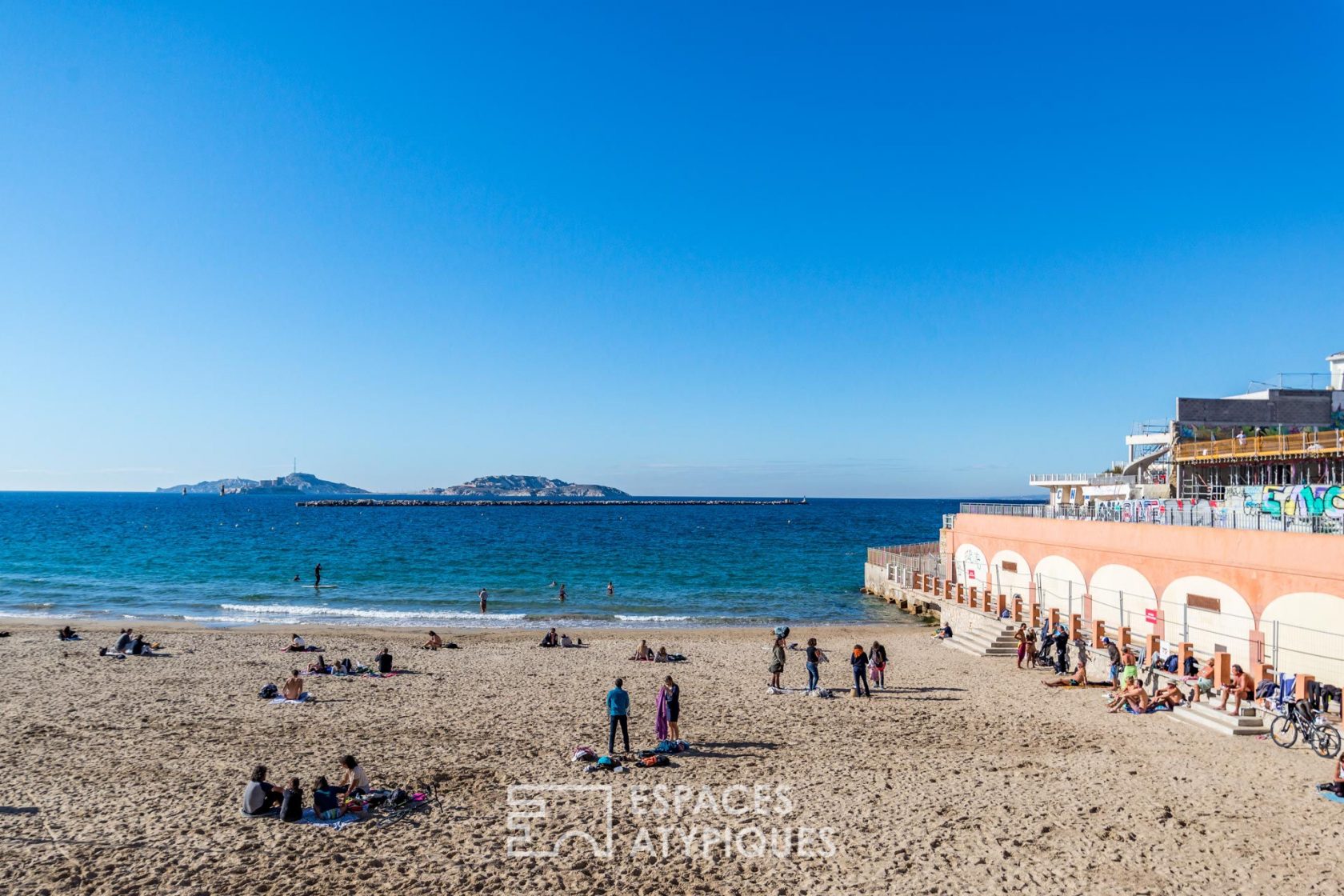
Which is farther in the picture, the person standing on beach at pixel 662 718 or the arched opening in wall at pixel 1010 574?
the arched opening in wall at pixel 1010 574

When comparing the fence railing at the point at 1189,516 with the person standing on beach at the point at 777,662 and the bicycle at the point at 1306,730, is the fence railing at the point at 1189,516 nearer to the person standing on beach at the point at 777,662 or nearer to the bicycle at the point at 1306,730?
the bicycle at the point at 1306,730

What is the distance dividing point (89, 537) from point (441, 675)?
85.1m

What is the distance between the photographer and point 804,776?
13320 millimetres

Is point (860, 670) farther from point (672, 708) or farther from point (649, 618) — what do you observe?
point (649, 618)

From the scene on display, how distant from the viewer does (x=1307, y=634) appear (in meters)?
17.4

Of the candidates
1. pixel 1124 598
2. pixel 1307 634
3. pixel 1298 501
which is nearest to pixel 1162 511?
pixel 1124 598

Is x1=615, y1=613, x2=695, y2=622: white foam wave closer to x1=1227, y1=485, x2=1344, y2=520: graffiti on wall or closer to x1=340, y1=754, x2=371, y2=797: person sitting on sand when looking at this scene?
x1=1227, y1=485, x2=1344, y2=520: graffiti on wall

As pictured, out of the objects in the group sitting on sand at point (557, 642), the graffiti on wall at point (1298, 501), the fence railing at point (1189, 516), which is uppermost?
the graffiti on wall at point (1298, 501)

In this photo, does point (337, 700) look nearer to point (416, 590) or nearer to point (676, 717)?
point (676, 717)

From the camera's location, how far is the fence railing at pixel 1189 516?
18.0 meters

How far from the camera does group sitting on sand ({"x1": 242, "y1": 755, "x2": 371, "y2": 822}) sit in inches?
448

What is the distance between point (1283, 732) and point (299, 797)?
56.7 ft

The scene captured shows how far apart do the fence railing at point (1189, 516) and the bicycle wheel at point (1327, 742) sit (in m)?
5.33

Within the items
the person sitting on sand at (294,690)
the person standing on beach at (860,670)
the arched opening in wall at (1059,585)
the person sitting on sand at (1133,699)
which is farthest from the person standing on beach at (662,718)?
the arched opening in wall at (1059,585)
